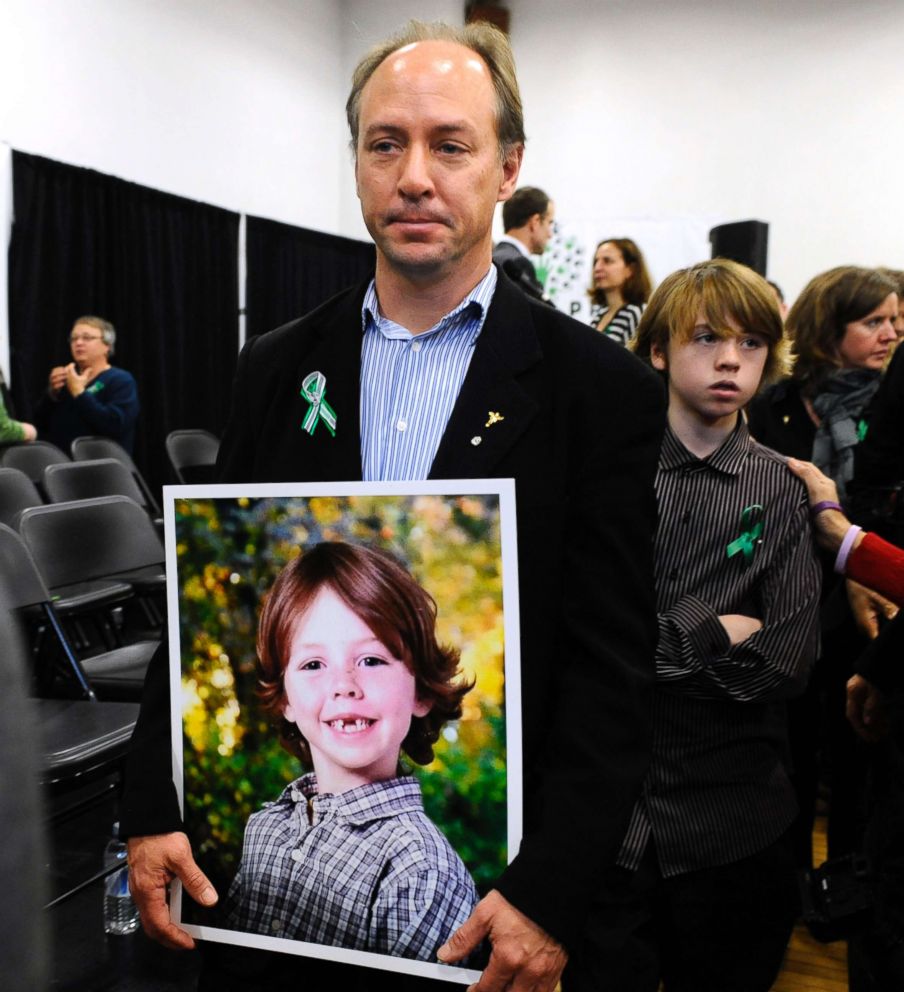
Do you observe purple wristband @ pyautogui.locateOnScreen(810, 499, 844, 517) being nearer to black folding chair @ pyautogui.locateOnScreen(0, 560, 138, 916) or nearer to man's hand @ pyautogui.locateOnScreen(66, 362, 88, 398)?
black folding chair @ pyautogui.locateOnScreen(0, 560, 138, 916)

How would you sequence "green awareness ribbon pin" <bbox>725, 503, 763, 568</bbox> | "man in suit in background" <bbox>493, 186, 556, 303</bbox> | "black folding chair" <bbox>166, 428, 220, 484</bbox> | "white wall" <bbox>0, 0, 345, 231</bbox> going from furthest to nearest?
1. "white wall" <bbox>0, 0, 345, 231</bbox>
2. "black folding chair" <bbox>166, 428, 220, 484</bbox>
3. "man in suit in background" <bbox>493, 186, 556, 303</bbox>
4. "green awareness ribbon pin" <bbox>725, 503, 763, 568</bbox>

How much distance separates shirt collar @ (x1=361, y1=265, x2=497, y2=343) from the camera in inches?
45.6

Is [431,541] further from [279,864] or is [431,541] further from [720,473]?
[720,473]

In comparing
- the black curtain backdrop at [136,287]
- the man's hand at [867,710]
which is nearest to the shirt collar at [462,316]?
the man's hand at [867,710]

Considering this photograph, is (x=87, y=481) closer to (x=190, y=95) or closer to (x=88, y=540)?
(x=88, y=540)

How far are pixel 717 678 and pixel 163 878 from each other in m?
0.82

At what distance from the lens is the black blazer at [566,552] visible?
1023 mm

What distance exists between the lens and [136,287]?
310 inches

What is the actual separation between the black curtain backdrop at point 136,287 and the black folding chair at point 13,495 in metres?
2.55

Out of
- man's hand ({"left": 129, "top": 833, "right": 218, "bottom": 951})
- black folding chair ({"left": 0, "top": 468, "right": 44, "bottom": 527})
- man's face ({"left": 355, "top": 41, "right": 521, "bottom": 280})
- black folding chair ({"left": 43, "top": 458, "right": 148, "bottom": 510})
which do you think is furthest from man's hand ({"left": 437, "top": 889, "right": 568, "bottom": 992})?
black folding chair ({"left": 43, "top": 458, "right": 148, "bottom": 510})

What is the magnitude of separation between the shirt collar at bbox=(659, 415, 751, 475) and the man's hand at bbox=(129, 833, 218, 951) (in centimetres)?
93

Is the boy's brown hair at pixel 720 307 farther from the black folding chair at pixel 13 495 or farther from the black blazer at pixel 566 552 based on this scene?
the black folding chair at pixel 13 495

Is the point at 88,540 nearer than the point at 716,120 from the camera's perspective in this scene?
Yes

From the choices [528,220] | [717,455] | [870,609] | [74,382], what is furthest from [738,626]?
[74,382]
